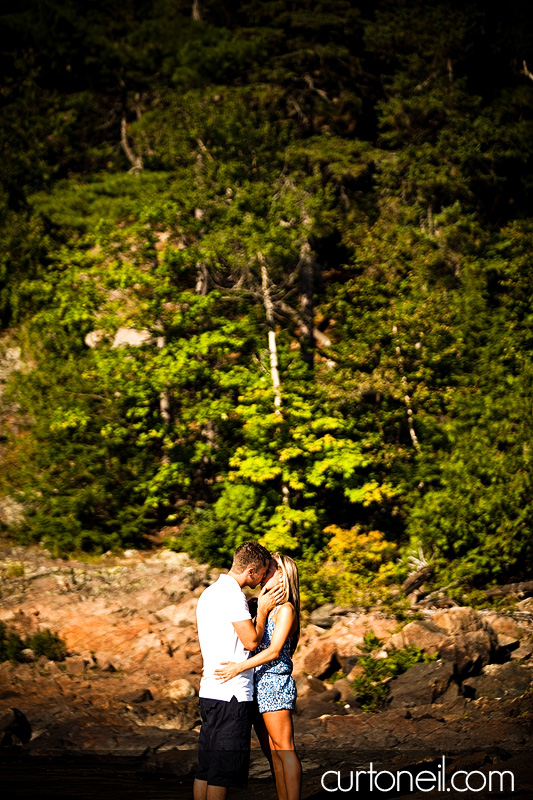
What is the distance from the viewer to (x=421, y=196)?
25.8m

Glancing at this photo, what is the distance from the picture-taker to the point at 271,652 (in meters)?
5.05

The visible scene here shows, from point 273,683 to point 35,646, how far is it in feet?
32.6

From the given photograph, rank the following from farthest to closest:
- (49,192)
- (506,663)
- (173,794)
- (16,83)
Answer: (16,83), (49,192), (506,663), (173,794)

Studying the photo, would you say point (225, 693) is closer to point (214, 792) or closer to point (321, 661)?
point (214, 792)

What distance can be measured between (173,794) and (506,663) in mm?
6616

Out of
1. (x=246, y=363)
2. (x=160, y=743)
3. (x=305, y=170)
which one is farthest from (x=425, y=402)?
(x=160, y=743)

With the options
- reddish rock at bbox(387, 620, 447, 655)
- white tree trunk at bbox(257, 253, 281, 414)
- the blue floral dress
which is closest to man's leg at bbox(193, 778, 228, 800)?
the blue floral dress

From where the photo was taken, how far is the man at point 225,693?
488 centimetres

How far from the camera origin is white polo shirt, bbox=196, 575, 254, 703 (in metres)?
4.90

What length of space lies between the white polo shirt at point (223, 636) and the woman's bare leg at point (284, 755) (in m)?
0.35

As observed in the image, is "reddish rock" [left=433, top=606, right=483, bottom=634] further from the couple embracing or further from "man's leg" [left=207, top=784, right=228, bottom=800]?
"man's leg" [left=207, top=784, right=228, bottom=800]

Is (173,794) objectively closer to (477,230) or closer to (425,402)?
(425,402)

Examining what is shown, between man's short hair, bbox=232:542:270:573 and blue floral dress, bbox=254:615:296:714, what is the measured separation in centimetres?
51

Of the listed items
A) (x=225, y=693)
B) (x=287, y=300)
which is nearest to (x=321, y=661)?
(x=225, y=693)
